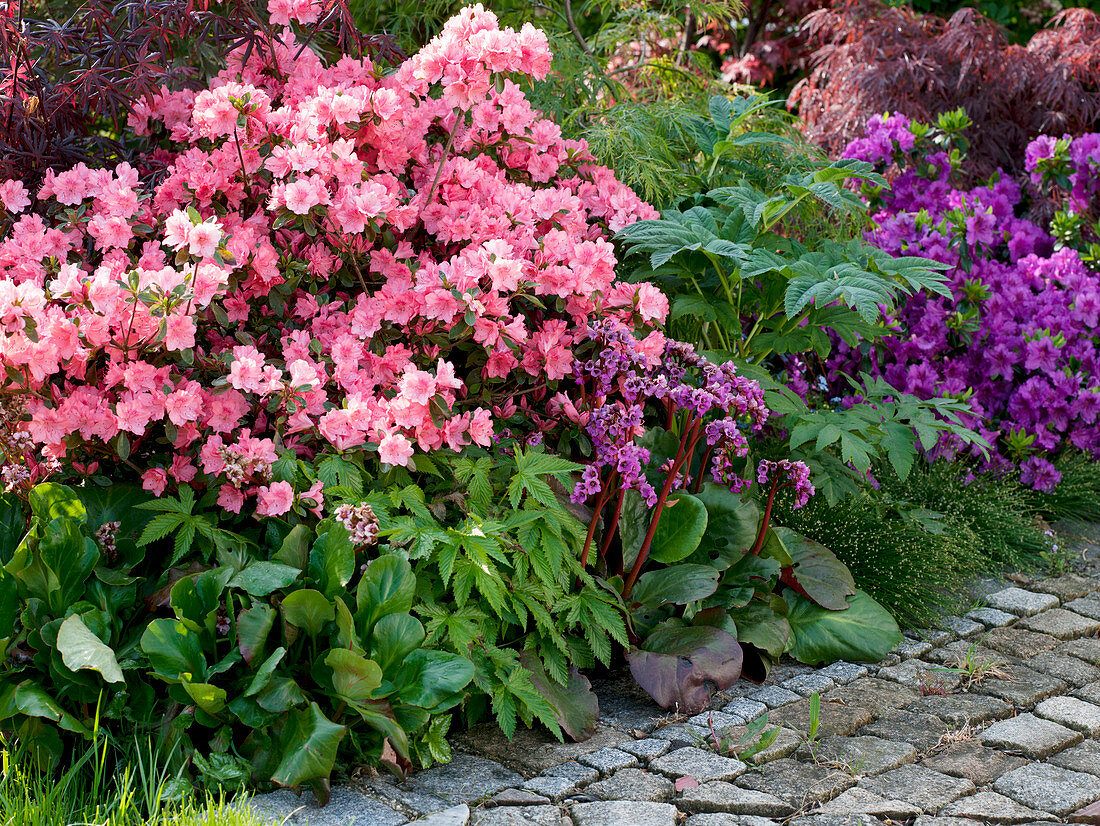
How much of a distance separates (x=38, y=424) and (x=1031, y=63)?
500cm

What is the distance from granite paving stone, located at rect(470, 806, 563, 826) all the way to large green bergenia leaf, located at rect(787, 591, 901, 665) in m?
1.07

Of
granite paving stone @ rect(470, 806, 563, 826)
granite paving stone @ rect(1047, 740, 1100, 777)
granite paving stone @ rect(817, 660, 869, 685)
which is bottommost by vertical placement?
granite paving stone @ rect(1047, 740, 1100, 777)

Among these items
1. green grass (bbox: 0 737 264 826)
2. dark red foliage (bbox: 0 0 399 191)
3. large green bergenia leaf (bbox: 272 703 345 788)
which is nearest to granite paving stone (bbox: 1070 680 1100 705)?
large green bergenia leaf (bbox: 272 703 345 788)

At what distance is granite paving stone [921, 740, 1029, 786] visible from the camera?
7.28ft

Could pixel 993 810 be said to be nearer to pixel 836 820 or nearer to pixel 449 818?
pixel 836 820

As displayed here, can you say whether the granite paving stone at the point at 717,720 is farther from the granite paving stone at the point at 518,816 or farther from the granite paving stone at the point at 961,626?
the granite paving stone at the point at 961,626

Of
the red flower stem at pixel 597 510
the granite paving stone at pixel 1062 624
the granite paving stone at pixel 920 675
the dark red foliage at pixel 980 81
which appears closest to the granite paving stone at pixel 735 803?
the red flower stem at pixel 597 510

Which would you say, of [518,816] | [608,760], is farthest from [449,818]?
[608,760]

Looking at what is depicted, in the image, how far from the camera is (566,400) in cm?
→ 266

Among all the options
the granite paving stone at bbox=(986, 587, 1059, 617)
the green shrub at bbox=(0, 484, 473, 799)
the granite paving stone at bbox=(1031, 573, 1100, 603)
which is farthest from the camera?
the granite paving stone at bbox=(1031, 573, 1100, 603)

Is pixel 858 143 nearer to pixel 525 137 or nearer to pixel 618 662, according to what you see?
pixel 525 137

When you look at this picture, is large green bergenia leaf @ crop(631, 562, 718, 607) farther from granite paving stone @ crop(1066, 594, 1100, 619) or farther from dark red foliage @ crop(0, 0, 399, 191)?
dark red foliage @ crop(0, 0, 399, 191)

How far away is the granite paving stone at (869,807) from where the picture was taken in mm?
2033

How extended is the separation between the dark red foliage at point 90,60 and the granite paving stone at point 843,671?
2269 millimetres
